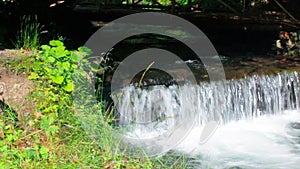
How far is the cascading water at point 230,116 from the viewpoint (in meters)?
5.18

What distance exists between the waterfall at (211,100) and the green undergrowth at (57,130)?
1.20 meters

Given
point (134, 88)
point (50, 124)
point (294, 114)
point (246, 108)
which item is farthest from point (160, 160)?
point (294, 114)

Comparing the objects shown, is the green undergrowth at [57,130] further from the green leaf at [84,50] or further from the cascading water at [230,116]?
the cascading water at [230,116]

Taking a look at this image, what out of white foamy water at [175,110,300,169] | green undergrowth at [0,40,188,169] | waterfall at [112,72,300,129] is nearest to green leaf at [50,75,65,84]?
green undergrowth at [0,40,188,169]

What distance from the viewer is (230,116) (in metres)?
6.21

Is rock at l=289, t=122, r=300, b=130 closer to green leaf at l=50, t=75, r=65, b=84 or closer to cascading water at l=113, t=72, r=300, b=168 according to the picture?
cascading water at l=113, t=72, r=300, b=168

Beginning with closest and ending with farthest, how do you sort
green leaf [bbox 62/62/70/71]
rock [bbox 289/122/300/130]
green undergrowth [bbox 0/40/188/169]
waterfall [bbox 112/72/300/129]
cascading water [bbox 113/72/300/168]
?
green undergrowth [bbox 0/40/188/169]
green leaf [bbox 62/62/70/71]
cascading water [bbox 113/72/300/168]
waterfall [bbox 112/72/300/129]
rock [bbox 289/122/300/130]

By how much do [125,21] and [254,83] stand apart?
5.00 meters

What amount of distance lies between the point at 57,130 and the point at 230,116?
2987 mm

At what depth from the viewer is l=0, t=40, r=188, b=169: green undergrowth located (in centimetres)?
359

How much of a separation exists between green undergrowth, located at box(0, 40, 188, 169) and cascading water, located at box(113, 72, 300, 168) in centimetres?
96

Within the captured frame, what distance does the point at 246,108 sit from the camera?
6.34m

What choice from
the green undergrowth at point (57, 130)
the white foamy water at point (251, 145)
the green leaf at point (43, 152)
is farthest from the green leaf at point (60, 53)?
the white foamy water at point (251, 145)

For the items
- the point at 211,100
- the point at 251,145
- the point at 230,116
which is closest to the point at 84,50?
the point at 211,100
